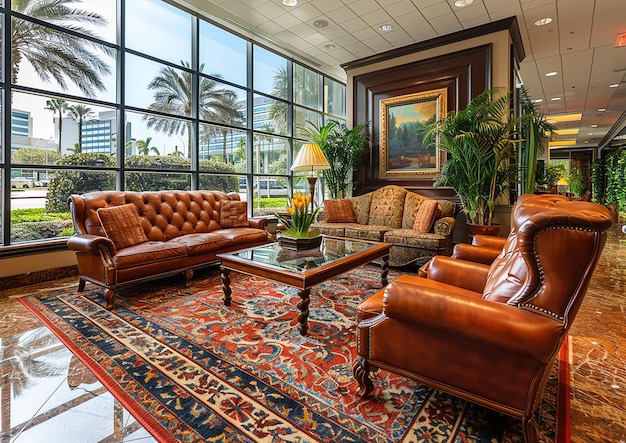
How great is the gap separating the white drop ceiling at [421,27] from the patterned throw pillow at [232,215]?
8.90 feet

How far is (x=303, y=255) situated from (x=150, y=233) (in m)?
1.91

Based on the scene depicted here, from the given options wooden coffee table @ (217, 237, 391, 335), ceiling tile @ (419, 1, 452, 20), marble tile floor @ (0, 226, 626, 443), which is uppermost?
ceiling tile @ (419, 1, 452, 20)

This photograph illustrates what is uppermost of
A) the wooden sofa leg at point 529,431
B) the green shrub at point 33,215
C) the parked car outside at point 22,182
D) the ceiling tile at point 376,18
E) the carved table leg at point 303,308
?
the ceiling tile at point 376,18

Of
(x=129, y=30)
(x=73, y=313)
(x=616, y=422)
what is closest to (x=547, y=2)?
(x=616, y=422)

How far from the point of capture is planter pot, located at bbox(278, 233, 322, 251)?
322 cm

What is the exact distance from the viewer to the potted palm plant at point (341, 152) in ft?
19.5

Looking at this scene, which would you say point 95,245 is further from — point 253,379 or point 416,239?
point 416,239

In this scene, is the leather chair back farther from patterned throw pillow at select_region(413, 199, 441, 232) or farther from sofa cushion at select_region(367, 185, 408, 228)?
sofa cushion at select_region(367, 185, 408, 228)

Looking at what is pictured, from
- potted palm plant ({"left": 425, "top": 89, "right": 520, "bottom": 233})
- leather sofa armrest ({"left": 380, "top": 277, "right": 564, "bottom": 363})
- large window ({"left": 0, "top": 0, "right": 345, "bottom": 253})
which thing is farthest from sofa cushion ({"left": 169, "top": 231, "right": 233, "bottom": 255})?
potted palm plant ({"left": 425, "top": 89, "right": 520, "bottom": 233})

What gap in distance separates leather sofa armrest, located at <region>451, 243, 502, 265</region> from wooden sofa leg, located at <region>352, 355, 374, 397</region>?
1.27 m

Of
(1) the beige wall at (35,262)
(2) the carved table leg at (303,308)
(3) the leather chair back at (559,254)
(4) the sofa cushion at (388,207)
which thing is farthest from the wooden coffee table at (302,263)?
(1) the beige wall at (35,262)

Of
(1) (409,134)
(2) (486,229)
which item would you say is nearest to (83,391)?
(2) (486,229)

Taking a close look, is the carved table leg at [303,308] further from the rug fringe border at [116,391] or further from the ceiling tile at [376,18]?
the ceiling tile at [376,18]

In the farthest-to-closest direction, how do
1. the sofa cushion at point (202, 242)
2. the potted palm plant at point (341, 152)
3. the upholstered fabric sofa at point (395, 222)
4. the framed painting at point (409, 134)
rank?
1. the potted palm plant at point (341, 152)
2. the framed painting at point (409, 134)
3. the upholstered fabric sofa at point (395, 222)
4. the sofa cushion at point (202, 242)
